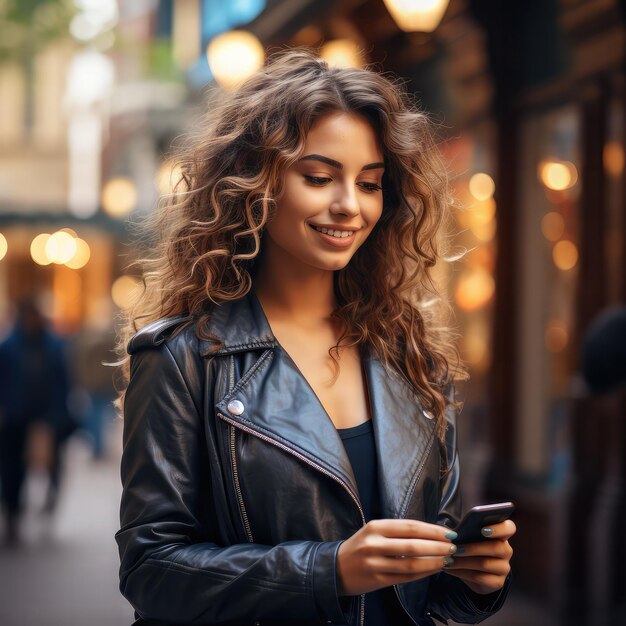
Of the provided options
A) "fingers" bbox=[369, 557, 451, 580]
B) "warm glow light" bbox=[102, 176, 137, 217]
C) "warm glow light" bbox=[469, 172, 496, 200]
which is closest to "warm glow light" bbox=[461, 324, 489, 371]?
"warm glow light" bbox=[469, 172, 496, 200]

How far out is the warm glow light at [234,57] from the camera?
9.77 meters

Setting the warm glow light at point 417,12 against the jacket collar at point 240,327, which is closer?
the jacket collar at point 240,327

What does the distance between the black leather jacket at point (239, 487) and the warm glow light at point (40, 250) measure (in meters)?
32.5

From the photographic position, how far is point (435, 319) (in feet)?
8.98

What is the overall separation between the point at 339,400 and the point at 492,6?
20.8ft

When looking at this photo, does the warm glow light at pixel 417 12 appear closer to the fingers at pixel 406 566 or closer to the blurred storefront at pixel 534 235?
the blurred storefront at pixel 534 235

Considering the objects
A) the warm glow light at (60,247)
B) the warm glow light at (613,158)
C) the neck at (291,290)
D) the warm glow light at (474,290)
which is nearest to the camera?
the neck at (291,290)

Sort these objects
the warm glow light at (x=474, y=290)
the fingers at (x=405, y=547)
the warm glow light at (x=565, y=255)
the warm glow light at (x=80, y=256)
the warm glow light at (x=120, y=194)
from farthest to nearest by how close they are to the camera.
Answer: the warm glow light at (x=80, y=256) → the warm glow light at (x=120, y=194) → the warm glow light at (x=474, y=290) → the warm glow light at (x=565, y=255) → the fingers at (x=405, y=547)

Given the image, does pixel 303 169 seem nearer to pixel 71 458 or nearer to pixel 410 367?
pixel 410 367

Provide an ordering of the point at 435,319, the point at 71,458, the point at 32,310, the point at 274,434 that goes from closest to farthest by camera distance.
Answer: the point at 274,434 < the point at 435,319 < the point at 32,310 < the point at 71,458

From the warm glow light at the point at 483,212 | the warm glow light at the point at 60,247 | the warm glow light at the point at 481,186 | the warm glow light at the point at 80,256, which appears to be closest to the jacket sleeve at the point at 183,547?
the warm glow light at the point at 483,212

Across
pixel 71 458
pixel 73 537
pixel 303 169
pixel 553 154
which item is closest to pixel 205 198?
pixel 303 169

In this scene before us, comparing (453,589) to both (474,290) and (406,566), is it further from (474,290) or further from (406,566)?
(474,290)

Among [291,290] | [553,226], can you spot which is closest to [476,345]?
[553,226]
